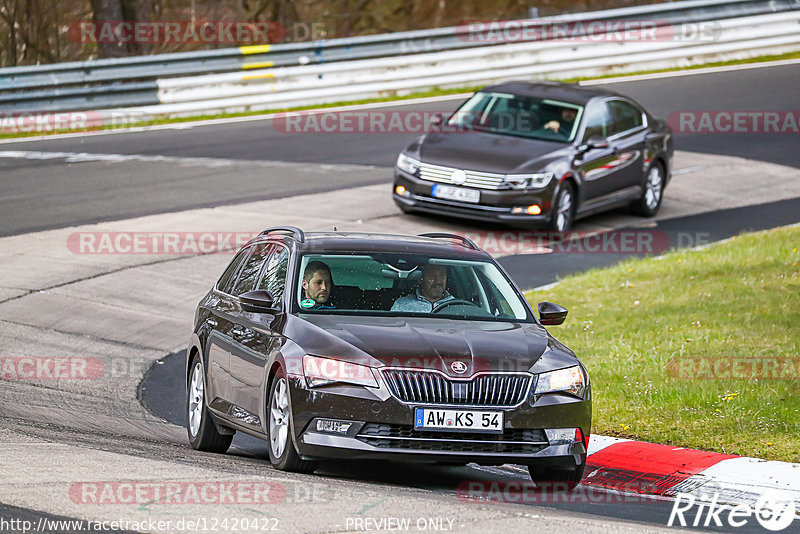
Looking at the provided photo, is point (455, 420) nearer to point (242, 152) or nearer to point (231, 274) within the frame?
point (231, 274)

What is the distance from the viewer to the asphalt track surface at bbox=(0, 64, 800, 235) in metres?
19.0

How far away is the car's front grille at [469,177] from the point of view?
1811 centimetres

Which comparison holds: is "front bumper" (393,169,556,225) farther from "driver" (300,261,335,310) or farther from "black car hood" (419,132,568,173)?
"driver" (300,261,335,310)

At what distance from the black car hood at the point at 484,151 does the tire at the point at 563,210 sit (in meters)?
0.54

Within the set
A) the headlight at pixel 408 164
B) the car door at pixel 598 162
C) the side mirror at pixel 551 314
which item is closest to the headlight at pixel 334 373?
the side mirror at pixel 551 314

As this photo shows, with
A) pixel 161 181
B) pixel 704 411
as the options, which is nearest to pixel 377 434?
pixel 704 411

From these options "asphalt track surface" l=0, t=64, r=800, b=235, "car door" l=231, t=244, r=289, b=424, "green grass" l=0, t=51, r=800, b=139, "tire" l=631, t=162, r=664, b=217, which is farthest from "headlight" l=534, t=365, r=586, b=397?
"green grass" l=0, t=51, r=800, b=139

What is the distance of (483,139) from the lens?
1906cm

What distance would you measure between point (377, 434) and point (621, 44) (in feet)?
80.7

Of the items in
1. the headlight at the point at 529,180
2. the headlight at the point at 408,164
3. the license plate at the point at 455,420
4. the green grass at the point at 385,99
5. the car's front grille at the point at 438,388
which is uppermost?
the car's front grille at the point at 438,388

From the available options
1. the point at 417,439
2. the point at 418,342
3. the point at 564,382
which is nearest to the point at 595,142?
the point at 564,382

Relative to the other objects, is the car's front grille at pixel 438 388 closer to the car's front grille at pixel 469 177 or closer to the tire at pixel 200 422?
the tire at pixel 200 422

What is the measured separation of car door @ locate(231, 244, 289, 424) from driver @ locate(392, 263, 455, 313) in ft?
2.55

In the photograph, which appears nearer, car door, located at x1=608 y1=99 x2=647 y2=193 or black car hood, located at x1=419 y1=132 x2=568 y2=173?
black car hood, located at x1=419 y1=132 x2=568 y2=173
